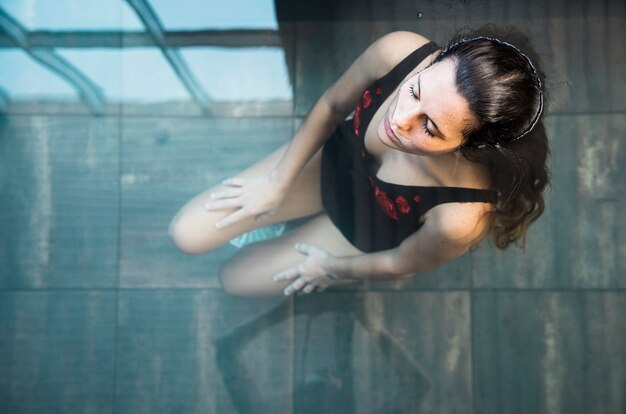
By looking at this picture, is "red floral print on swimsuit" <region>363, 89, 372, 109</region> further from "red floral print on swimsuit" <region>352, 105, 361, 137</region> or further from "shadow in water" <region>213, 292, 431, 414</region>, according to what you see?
"shadow in water" <region>213, 292, 431, 414</region>

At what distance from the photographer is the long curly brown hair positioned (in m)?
0.65

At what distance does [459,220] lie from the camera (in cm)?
80

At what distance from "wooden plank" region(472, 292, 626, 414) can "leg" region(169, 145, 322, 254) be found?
14.4 inches

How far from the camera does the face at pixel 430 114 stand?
0.66 m

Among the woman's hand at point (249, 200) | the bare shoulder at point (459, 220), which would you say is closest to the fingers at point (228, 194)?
the woman's hand at point (249, 200)

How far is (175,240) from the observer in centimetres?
108

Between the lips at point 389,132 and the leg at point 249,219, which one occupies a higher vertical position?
the lips at point 389,132

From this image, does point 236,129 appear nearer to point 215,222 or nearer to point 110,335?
point 215,222

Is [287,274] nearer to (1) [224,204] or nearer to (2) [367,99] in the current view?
(1) [224,204]

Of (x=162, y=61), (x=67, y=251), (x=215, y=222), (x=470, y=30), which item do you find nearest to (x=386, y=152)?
(x=470, y=30)

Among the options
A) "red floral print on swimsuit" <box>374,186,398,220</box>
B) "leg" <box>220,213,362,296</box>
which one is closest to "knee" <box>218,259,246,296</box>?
"leg" <box>220,213,362,296</box>

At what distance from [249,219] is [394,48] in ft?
1.17

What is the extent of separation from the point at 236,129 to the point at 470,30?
0.43 m

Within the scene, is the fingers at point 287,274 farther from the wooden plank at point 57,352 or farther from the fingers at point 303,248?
the wooden plank at point 57,352
